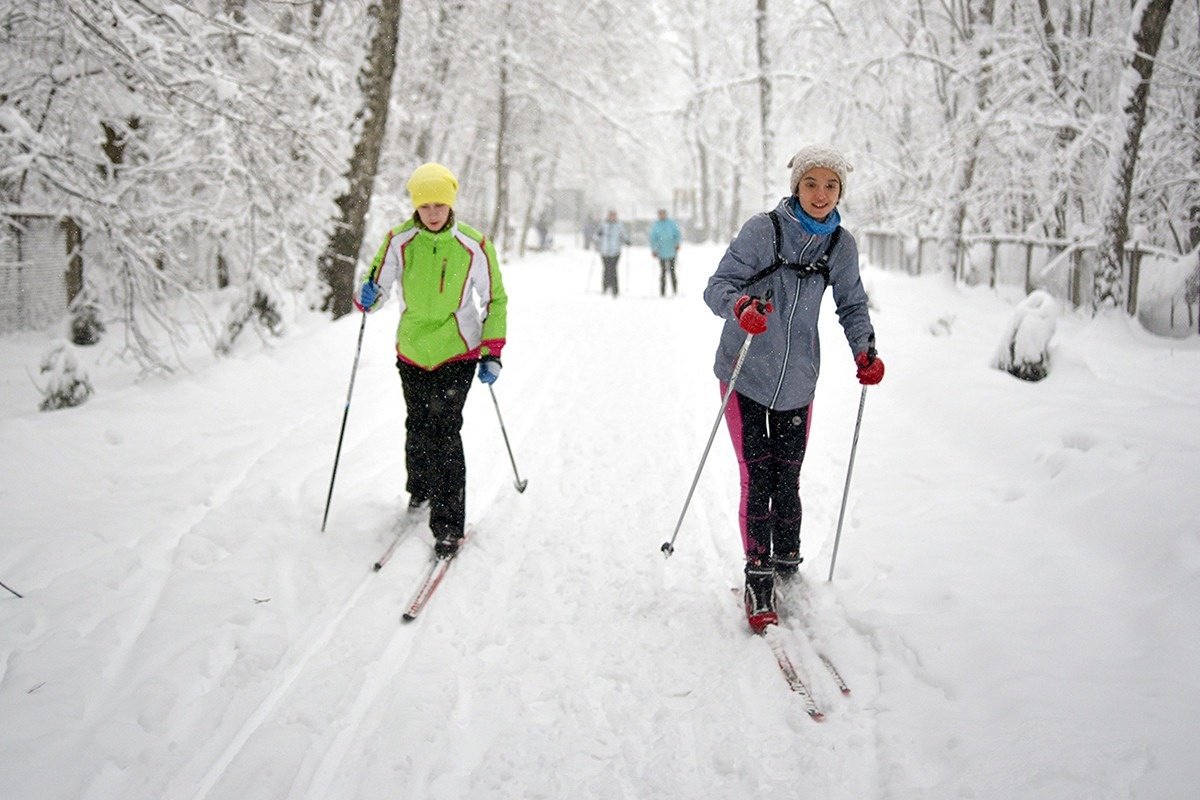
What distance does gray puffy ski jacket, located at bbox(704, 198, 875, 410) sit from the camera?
3.18 m

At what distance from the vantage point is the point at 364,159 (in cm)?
→ 956

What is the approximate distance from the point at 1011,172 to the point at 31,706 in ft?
48.2

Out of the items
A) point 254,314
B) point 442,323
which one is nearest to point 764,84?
point 254,314

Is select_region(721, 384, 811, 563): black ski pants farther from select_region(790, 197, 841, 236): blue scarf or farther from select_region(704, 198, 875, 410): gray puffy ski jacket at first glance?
select_region(790, 197, 841, 236): blue scarf

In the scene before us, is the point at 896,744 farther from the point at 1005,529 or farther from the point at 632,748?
the point at 1005,529

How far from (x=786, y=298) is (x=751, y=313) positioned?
0.36m

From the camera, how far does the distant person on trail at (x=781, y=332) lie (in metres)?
3.12

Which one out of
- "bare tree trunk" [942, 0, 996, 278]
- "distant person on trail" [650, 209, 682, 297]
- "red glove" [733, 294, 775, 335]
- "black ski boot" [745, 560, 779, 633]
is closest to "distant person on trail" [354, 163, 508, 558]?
"red glove" [733, 294, 775, 335]

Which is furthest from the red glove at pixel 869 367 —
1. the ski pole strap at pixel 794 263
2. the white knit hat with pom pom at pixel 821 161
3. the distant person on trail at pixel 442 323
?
the distant person on trail at pixel 442 323

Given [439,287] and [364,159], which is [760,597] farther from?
[364,159]

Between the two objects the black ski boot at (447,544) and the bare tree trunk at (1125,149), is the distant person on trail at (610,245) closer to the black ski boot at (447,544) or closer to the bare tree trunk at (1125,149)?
the bare tree trunk at (1125,149)

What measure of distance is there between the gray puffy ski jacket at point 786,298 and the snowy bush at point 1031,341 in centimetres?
404

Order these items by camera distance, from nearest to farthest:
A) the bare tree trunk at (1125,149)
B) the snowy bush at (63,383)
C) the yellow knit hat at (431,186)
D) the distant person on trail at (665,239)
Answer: the yellow knit hat at (431,186), the snowy bush at (63,383), the bare tree trunk at (1125,149), the distant person on trail at (665,239)

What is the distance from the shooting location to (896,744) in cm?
259
